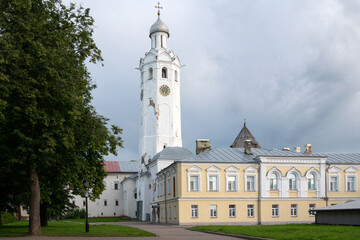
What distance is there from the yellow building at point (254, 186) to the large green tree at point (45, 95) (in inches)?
723

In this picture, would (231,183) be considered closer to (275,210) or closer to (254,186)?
(254,186)

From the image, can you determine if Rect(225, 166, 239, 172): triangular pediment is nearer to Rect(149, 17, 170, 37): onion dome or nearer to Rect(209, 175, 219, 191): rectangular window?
Rect(209, 175, 219, 191): rectangular window

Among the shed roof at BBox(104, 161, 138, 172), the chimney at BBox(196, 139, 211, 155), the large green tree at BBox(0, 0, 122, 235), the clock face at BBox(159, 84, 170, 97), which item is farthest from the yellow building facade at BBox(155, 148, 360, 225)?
the shed roof at BBox(104, 161, 138, 172)

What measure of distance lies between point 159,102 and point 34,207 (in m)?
44.5

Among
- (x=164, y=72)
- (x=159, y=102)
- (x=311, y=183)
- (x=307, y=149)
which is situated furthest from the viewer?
(x=164, y=72)

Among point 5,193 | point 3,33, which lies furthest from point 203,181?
point 3,33

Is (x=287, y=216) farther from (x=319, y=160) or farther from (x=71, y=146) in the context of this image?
(x=71, y=146)

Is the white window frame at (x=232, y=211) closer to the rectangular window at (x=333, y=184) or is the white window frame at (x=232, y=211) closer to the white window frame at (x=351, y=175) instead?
the rectangular window at (x=333, y=184)

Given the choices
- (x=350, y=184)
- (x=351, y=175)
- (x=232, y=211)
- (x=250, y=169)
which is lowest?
(x=232, y=211)

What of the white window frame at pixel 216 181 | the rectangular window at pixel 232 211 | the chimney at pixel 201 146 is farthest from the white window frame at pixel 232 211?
the chimney at pixel 201 146

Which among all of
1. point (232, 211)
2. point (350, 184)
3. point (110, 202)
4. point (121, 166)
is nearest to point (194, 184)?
point (232, 211)

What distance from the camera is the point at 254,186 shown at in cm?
4544

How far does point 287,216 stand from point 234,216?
5.61 m

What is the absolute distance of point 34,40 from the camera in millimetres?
24141
